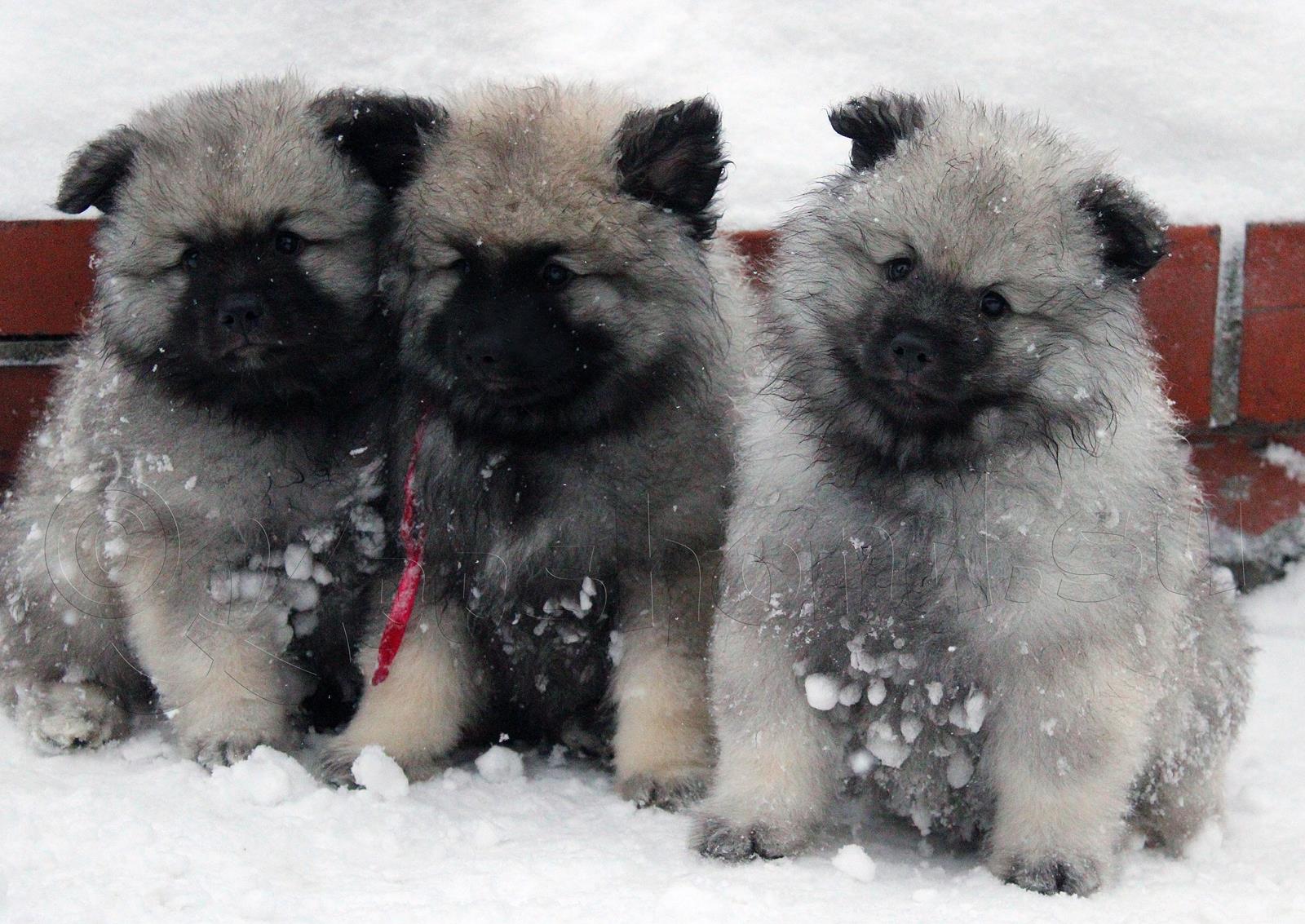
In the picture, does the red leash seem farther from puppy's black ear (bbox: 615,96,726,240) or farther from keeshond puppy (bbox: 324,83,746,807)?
puppy's black ear (bbox: 615,96,726,240)

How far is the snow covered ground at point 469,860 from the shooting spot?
A: 2.19 m

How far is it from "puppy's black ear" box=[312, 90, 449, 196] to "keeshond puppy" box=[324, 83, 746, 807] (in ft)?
0.18

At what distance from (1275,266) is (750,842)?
2.36m

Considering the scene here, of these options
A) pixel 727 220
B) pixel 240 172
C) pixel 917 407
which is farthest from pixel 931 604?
pixel 727 220

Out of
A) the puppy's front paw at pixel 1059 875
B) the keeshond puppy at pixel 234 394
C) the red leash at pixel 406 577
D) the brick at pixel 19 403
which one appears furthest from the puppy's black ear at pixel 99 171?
the puppy's front paw at pixel 1059 875

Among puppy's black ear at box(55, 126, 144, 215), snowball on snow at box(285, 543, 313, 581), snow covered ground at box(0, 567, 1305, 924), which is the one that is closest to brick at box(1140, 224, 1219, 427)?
snow covered ground at box(0, 567, 1305, 924)

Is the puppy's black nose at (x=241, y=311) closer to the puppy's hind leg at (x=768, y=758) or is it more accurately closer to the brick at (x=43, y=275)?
the puppy's hind leg at (x=768, y=758)

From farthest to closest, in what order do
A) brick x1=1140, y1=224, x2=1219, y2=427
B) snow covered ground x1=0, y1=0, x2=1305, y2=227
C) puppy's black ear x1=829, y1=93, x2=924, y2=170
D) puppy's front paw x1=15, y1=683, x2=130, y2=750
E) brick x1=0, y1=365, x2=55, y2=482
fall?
snow covered ground x1=0, y1=0, x2=1305, y2=227
brick x1=0, y1=365, x2=55, y2=482
brick x1=1140, y1=224, x2=1219, y2=427
puppy's front paw x1=15, y1=683, x2=130, y2=750
puppy's black ear x1=829, y1=93, x2=924, y2=170

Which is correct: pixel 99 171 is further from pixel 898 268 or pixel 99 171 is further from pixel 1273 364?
pixel 1273 364

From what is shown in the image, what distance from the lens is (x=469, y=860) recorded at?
2465 millimetres

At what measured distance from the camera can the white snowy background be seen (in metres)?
2.26

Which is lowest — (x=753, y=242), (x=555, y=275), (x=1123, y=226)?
(x=753, y=242)

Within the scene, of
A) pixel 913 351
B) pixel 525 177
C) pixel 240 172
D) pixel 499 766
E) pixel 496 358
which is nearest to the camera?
pixel 913 351

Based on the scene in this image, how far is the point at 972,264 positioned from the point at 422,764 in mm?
1540
